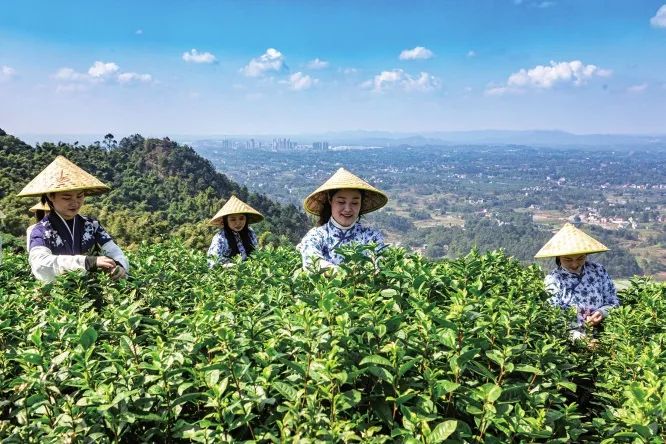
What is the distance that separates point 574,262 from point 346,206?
2.45 meters

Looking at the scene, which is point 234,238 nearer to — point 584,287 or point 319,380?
point 584,287

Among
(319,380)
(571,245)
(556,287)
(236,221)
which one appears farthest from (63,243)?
(571,245)

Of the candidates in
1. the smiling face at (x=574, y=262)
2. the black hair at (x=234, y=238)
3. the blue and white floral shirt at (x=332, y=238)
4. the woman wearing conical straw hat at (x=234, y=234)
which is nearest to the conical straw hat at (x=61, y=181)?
the blue and white floral shirt at (x=332, y=238)

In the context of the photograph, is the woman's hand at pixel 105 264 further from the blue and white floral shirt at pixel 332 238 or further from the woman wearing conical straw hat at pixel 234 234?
the woman wearing conical straw hat at pixel 234 234

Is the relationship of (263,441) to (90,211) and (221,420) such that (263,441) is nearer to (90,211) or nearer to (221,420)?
(221,420)

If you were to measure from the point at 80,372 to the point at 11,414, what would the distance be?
1.18 feet

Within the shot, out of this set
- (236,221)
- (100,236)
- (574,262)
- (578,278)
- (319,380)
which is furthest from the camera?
(236,221)

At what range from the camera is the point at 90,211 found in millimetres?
41781

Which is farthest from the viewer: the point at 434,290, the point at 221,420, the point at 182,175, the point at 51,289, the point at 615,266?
the point at 615,266

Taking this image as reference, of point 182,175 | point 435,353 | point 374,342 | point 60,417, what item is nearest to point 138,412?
point 60,417

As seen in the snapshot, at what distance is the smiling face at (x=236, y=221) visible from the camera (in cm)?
776

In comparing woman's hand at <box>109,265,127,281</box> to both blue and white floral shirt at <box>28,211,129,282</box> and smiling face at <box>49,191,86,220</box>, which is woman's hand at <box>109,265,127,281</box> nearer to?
blue and white floral shirt at <box>28,211,129,282</box>

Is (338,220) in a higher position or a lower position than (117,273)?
higher

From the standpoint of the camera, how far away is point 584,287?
17.2 feet
